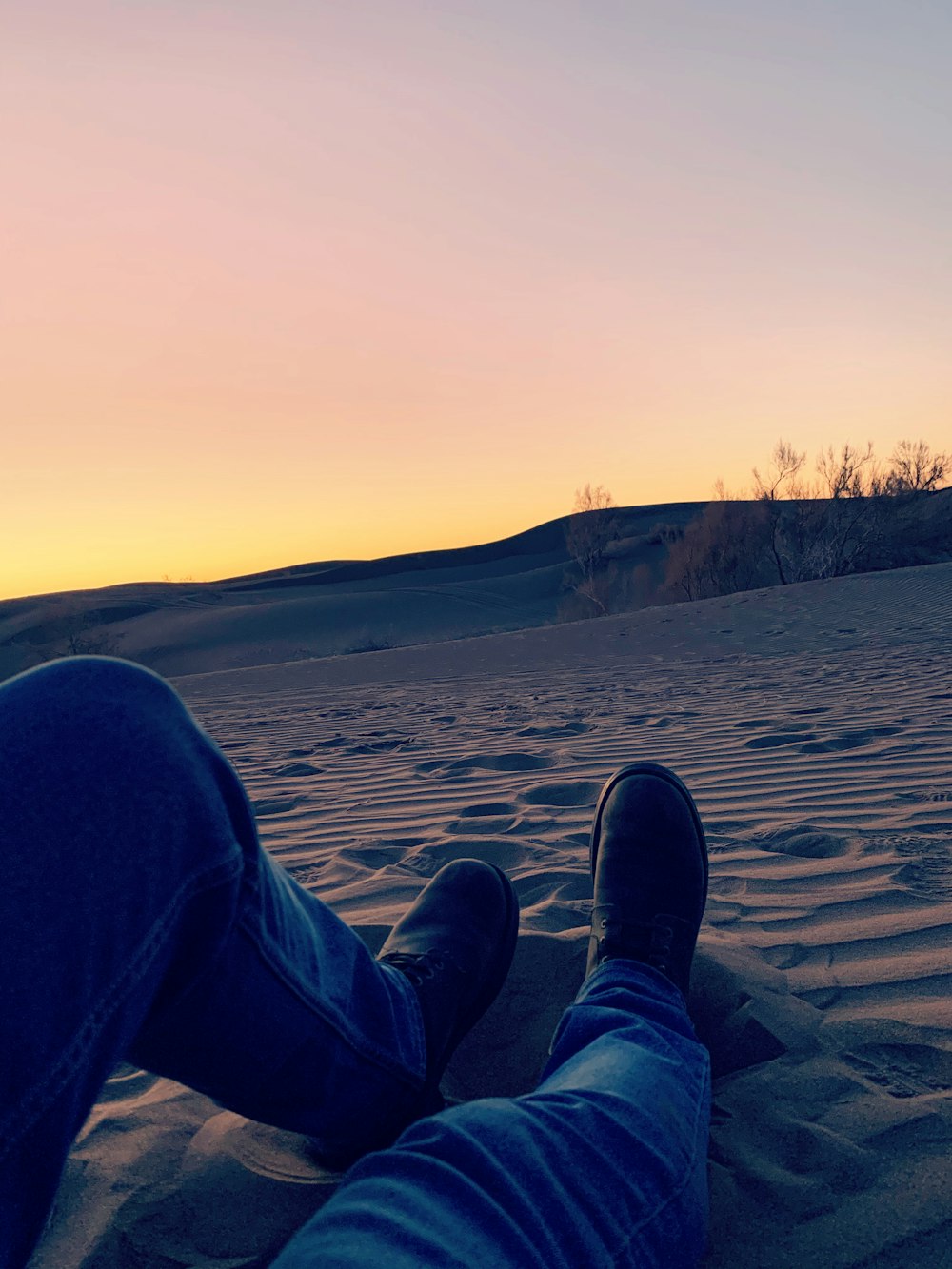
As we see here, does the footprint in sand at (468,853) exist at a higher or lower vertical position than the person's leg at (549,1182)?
lower

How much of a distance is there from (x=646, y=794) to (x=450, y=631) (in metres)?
26.5

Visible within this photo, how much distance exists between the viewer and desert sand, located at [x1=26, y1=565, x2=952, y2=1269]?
3.42ft

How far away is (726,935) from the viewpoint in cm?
172

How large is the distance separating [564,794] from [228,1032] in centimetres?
215

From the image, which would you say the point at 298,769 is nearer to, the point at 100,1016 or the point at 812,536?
the point at 100,1016

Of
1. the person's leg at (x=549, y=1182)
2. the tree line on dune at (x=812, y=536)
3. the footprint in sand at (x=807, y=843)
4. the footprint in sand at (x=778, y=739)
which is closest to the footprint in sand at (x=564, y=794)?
the footprint in sand at (x=807, y=843)

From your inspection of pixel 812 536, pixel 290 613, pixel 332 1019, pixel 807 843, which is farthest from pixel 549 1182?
pixel 290 613

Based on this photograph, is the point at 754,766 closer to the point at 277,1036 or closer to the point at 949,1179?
the point at 949,1179

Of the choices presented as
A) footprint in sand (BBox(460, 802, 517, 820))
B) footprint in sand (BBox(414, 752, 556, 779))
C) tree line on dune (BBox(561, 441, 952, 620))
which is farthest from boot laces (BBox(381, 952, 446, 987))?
tree line on dune (BBox(561, 441, 952, 620))

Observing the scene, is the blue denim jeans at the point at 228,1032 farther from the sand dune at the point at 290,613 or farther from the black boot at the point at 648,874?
the sand dune at the point at 290,613

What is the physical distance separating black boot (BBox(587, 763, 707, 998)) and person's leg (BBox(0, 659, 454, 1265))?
0.56 meters

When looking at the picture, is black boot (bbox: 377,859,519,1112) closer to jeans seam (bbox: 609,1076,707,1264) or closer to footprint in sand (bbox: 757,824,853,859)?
jeans seam (bbox: 609,1076,707,1264)

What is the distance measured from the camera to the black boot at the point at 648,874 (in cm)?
141

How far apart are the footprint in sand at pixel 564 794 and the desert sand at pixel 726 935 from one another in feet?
0.04
